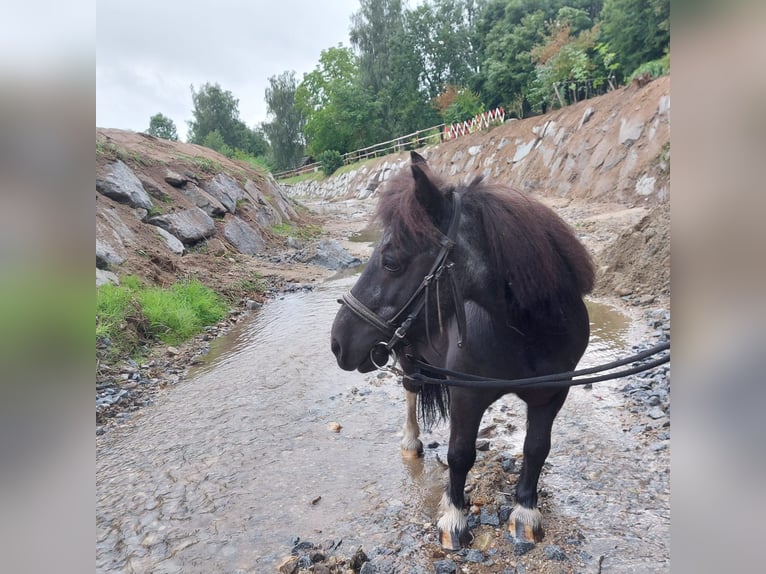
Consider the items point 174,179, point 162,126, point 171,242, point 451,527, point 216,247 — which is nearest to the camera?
point 451,527

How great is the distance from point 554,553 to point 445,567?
625mm

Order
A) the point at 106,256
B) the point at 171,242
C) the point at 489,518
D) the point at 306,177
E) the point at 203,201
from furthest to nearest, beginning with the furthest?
Answer: the point at 306,177 < the point at 203,201 < the point at 171,242 < the point at 106,256 < the point at 489,518

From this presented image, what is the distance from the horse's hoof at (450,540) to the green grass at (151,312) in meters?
4.90

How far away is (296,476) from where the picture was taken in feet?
11.5

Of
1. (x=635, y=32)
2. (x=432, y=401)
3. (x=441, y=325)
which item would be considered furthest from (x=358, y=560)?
(x=635, y=32)

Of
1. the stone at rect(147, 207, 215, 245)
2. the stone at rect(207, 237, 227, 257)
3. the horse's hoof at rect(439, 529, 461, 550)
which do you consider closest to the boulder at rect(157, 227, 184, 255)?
the stone at rect(147, 207, 215, 245)

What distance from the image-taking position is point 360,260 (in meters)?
13.1

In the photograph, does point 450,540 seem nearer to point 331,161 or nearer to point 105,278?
point 105,278

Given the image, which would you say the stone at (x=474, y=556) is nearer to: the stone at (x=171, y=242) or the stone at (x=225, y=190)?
the stone at (x=171, y=242)

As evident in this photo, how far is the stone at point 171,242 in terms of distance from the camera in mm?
9422

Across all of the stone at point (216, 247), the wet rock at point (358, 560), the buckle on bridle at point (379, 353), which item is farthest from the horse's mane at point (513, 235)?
the stone at point (216, 247)

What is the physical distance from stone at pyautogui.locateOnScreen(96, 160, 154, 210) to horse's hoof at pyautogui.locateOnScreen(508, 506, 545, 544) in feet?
33.2
